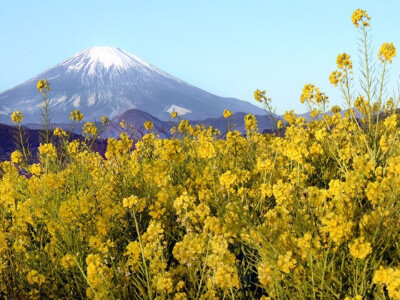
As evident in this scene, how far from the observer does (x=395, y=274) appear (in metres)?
1.49

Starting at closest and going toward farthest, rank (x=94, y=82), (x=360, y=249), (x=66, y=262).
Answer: (x=360, y=249) → (x=66, y=262) → (x=94, y=82)

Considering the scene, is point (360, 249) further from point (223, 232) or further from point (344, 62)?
point (344, 62)

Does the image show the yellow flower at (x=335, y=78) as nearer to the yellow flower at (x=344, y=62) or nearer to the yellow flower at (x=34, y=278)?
the yellow flower at (x=344, y=62)

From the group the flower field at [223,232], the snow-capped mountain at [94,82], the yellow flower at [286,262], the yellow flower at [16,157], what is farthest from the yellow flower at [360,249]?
the snow-capped mountain at [94,82]

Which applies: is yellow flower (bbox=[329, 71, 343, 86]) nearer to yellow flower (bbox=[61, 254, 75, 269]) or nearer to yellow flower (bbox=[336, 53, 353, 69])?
yellow flower (bbox=[336, 53, 353, 69])

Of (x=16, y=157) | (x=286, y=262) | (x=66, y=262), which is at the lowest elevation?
(x=66, y=262)

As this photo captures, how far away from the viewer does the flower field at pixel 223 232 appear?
6.50 ft

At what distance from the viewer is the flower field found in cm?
198

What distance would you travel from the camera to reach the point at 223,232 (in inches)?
83.4

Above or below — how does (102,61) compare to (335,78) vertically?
above

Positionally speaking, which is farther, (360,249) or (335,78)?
(335,78)

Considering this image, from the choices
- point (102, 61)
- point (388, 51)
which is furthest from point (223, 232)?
point (102, 61)

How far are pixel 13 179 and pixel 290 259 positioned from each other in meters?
3.94

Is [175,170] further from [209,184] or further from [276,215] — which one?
[276,215]
